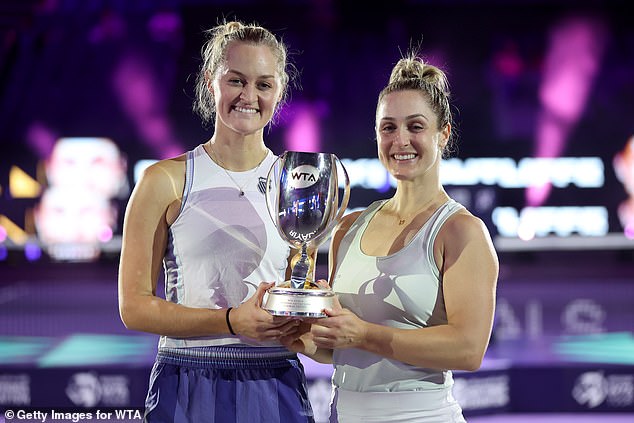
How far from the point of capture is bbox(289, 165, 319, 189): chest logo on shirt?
1.74 metres

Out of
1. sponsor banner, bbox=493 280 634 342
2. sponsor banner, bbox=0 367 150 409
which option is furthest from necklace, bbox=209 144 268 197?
sponsor banner, bbox=493 280 634 342

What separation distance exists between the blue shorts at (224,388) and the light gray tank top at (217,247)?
3 centimetres

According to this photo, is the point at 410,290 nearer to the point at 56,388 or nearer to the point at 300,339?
the point at 300,339

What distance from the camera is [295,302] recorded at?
1.62m

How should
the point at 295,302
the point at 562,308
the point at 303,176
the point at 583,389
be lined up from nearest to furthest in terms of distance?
1. the point at 295,302
2. the point at 303,176
3. the point at 583,389
4. the point at 562,308

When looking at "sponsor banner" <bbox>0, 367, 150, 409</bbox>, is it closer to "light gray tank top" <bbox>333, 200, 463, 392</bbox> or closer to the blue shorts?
the blue shorts

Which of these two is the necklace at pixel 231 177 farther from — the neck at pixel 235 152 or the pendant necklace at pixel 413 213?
Answer: the pendant necklace at pixel 413 213

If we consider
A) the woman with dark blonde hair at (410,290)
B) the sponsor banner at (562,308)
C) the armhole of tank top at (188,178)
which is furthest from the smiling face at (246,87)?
the sponsor banner at (562,308)

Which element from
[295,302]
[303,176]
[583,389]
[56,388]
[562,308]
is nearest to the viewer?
[295,302]

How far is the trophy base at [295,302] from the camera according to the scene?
1.62 metres

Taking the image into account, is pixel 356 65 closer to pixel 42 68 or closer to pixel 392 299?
pixel 42 68

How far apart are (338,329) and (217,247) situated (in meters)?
0.35

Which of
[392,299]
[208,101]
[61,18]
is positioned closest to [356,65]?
[61,18]

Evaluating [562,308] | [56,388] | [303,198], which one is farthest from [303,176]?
[562,308]
